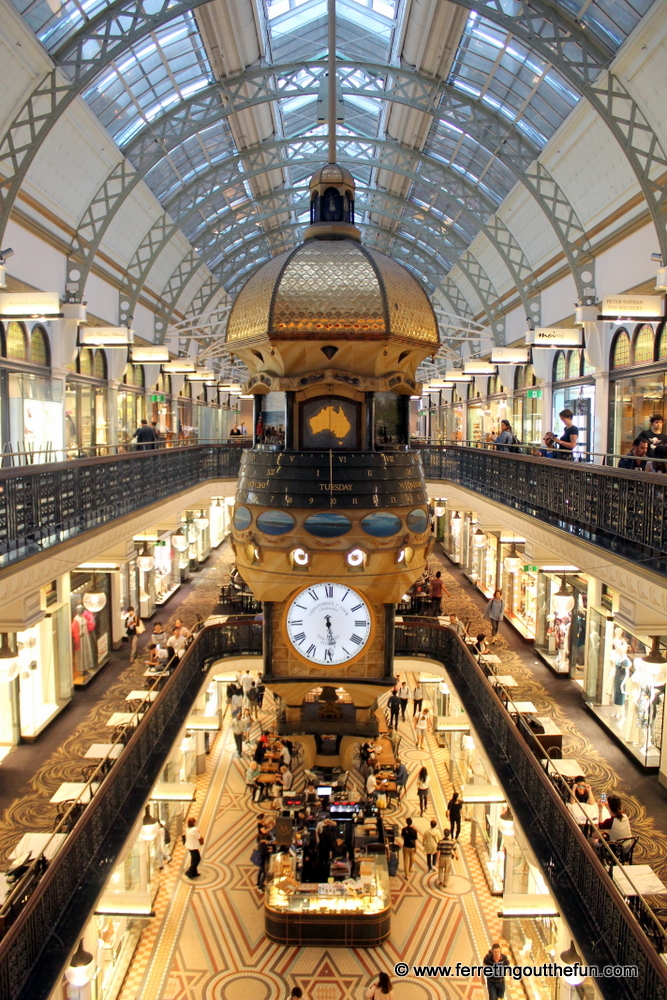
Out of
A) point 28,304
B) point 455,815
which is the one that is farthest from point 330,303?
point 455,815

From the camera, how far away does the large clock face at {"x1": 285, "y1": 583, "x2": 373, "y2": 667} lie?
10594 mm

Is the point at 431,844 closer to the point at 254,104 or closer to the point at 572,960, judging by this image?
the point at 572,960

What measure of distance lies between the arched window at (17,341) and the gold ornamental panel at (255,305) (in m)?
7.95

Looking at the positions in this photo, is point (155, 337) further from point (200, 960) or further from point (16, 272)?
point (200, 960)

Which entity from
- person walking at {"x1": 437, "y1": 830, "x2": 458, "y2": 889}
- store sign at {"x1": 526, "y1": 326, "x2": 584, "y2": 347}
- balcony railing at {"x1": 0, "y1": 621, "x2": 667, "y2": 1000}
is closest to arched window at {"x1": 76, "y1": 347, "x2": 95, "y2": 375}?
balcony railing at {"x1": 0, "y1": 621, "x2": 667, "y2": 1000}

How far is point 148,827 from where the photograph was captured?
13.5 metres

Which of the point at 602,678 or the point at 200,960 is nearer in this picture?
the point at 200,960

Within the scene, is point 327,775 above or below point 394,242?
below

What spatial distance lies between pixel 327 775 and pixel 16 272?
39.6ft

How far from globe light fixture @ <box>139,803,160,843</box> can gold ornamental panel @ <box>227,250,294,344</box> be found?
8685 mm

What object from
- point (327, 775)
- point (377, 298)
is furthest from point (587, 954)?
point (377, 298)

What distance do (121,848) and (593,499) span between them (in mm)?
8163

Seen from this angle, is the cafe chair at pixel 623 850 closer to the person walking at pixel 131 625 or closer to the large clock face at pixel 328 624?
the large clock face at pixel 328 624

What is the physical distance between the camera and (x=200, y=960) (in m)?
12.3
